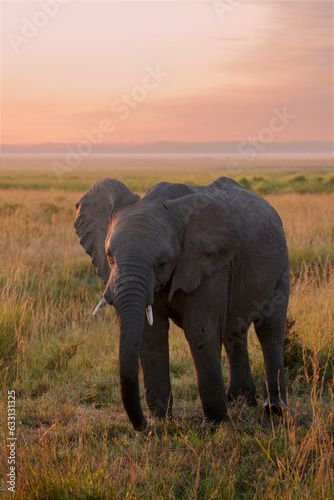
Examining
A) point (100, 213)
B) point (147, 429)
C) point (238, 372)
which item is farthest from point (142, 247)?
point (238, 372)

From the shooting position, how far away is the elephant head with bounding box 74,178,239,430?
3.57 meters

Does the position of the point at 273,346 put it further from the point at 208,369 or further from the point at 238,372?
the point at 208,369

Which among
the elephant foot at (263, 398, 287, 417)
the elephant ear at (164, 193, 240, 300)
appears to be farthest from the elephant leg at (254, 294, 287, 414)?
the elephant ear at (164, 193, 240, 300)

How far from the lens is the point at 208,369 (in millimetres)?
4227

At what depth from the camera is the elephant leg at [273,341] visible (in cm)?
511

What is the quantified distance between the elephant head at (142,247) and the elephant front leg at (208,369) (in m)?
0.38

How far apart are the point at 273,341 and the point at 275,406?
58 cm

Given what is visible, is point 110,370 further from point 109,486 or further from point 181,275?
point 109,486

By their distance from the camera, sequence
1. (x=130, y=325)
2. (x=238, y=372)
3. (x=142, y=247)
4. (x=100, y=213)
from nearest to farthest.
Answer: (x=130, y=325) → (x=142, y=247) → (x=100, y=213) → (x=238, y=372)

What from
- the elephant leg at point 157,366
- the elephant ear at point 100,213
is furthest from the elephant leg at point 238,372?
the elephant ear at point 100,213

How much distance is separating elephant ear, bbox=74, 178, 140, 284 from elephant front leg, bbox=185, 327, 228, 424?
32.5 inches

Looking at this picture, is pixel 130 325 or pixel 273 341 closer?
pixel 130 325

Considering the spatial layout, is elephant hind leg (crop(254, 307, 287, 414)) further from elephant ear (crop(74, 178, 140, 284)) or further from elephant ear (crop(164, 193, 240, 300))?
elephant ear (crop(74, 178, 140, 284))

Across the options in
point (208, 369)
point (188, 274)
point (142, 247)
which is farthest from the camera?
point (208, 369)
